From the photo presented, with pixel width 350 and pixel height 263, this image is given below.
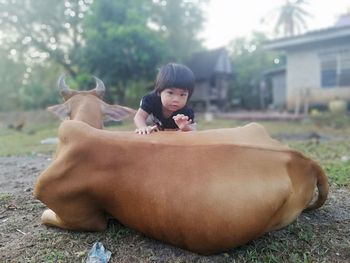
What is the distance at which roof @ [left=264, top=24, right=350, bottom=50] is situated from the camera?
1473 centimetres

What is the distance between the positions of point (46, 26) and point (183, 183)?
22979 mm

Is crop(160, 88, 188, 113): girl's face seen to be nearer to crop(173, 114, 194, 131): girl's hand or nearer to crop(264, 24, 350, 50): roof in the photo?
crop(173, 114, 194, 131): girl's hand

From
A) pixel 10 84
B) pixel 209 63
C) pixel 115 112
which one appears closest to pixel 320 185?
pixel 115 112

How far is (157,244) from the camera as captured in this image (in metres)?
2.84

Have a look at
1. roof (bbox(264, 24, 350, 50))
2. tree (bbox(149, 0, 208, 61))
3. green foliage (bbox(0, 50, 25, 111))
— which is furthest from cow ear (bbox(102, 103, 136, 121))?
green foliage (bbox(0, 50, 25, 111))

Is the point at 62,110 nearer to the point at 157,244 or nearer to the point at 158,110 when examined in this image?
the point at 158,110

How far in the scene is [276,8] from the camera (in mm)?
35719

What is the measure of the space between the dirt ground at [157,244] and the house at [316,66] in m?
13.2

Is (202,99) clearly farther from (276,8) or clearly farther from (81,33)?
(276,8)

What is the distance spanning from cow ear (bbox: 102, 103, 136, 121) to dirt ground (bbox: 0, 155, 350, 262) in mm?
1148

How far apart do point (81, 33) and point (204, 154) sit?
21126 mm

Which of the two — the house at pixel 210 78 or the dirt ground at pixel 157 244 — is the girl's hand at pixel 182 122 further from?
the house at pixel 210 78

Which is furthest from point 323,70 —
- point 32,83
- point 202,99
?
point 32,83

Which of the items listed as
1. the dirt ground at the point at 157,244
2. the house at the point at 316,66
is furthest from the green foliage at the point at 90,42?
the dirt ground at the point at 157,244
